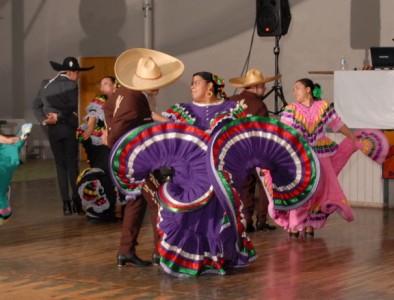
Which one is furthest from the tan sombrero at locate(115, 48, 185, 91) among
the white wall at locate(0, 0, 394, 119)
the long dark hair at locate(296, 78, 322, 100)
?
the white wall at locate(0, 0, 394, 119)

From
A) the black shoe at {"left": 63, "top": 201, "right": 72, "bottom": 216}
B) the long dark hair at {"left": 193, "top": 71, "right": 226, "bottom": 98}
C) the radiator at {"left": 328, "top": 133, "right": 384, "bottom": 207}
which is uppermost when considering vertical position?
the long dark hair at {"left": 193, "top": 71, "right": 226, "bottom": 98}

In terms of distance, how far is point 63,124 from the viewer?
10141 mm

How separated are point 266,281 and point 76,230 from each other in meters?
2.95

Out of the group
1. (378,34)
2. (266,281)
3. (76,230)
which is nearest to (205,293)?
(266,281)

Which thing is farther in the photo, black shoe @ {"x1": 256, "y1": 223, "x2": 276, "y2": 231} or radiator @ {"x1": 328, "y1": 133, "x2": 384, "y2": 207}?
radiator @ {"x1": 328, "y1": 133, "x2": 384, "y2": 207}

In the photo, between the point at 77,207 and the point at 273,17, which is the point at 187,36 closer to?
the point at 273,17

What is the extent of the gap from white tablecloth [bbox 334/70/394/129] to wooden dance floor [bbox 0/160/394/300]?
1.47 m

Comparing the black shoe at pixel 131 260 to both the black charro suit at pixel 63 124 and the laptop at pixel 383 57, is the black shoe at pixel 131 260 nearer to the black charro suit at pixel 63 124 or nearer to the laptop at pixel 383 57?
the black charro suit at pixel 63 124

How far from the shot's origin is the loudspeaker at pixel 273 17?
12.6 meters

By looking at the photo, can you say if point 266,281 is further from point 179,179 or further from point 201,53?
point 201,53


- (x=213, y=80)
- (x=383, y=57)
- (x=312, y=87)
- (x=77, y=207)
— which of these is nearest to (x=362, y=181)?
(x=383, y=57)

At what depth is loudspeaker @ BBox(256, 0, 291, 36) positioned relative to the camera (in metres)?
12.6

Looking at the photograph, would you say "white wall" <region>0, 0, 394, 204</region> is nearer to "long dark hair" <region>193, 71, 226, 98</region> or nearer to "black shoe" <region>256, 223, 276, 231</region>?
"black shoe" <region>256, 223, 276, 231</region>

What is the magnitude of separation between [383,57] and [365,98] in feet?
1.79
